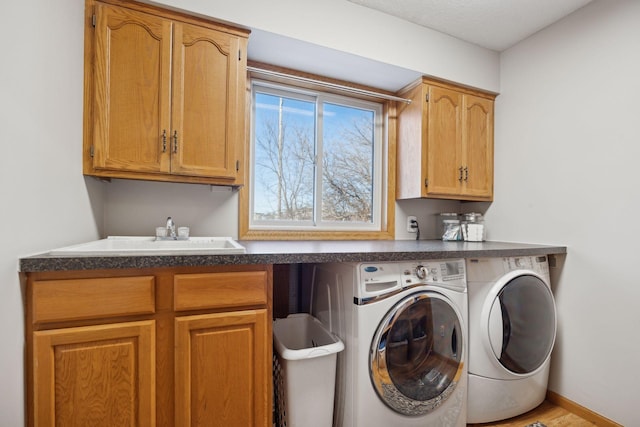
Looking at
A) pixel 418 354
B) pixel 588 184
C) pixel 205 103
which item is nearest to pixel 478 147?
pixel 588 184

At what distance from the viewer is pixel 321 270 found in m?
1.77

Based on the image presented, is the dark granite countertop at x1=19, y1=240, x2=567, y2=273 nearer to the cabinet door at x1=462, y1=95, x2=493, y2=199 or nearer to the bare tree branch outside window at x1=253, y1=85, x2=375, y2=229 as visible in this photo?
the cabinet door at x1=462, y1=95, x2=493, y2=199

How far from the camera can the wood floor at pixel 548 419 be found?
178 centimetres

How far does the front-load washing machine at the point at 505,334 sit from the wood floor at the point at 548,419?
0.04 m

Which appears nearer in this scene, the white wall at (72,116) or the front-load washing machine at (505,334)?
the white wall at (72,116)

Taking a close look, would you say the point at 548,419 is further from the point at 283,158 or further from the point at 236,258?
the point at 283,158

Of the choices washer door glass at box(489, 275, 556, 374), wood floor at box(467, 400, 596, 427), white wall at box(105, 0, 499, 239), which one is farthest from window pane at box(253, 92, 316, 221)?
wood floor at box(467, 400, 596, 427)

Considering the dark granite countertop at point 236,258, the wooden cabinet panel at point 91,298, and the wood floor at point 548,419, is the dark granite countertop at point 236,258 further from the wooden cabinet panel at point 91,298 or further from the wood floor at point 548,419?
the wood floor at point 548,419

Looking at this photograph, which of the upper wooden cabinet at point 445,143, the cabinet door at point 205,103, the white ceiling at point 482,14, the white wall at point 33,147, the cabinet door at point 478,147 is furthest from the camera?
the cabinet door at point 478,147

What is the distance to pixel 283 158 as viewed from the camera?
2.25m

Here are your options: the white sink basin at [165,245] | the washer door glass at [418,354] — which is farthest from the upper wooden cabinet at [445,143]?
the white sink basin at [165,245]

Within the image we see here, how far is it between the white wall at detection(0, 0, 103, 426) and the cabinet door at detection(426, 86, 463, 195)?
2.06 metres

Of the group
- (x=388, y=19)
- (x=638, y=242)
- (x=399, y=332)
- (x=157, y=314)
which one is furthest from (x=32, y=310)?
(x=638, y=242)

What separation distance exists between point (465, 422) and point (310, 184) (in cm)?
172
